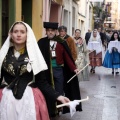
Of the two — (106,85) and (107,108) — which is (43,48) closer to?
(107,108)

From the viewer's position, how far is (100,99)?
9.16 meters

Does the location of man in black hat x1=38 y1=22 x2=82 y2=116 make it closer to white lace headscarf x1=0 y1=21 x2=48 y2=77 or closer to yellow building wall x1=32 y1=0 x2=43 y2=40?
white lace headscarf x1=0 y1=21 x2=48 y2=77

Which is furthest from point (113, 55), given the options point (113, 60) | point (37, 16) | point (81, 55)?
point (81, 55)

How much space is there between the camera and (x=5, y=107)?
12.2 ft

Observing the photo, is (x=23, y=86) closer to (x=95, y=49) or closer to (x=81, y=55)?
(x=81, y=55)

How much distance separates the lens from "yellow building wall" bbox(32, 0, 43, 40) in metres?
14.4

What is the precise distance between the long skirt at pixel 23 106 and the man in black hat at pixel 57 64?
2.71m

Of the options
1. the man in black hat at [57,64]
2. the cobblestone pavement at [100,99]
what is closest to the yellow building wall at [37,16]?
the cobblestone pavement at [100,99]

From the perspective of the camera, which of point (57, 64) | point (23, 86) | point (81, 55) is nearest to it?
point (23, 86)

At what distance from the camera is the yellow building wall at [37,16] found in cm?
1436

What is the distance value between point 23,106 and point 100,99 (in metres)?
5.65

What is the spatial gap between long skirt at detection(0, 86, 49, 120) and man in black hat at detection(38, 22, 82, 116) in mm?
2714

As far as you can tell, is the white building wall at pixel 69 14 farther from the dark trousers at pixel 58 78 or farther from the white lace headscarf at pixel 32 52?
the white lace headscarf at pixel 32 52

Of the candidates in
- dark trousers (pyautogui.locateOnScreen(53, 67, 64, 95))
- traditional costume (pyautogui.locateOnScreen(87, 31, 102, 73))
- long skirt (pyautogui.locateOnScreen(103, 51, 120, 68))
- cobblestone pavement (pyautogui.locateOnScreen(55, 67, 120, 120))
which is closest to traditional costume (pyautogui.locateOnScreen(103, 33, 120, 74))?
long skirt (pyautogui.locateOnScreen(103, 51, 120, 68))
